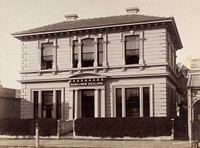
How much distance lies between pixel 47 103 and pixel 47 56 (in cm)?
292

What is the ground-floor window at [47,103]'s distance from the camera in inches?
815

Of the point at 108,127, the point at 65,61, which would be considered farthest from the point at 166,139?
the point at 65,61

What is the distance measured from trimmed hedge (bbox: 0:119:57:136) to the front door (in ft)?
8.04

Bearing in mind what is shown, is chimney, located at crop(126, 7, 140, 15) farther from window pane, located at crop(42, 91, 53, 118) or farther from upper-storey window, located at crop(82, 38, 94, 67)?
window pane, located at crop(42, 91, 53, 118)

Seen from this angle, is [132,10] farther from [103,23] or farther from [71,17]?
[71,17]

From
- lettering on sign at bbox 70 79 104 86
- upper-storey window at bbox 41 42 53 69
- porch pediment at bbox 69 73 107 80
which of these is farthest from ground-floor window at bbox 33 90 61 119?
upper-storey window at bbox 41 42 53 69

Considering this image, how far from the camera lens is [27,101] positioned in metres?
21.4

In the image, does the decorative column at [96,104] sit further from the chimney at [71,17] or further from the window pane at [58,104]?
the chimney at [71,17]

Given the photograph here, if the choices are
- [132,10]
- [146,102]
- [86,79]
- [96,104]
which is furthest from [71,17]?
[146,102]

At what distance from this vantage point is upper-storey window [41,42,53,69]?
69.9 ft

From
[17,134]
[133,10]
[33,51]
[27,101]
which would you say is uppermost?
[133,10]

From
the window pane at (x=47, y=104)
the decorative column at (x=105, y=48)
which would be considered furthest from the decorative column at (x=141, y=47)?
the window pane at (x=47, y=104)

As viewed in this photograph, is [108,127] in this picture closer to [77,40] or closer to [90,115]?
[90,115]

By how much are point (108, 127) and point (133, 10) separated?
337 inches
